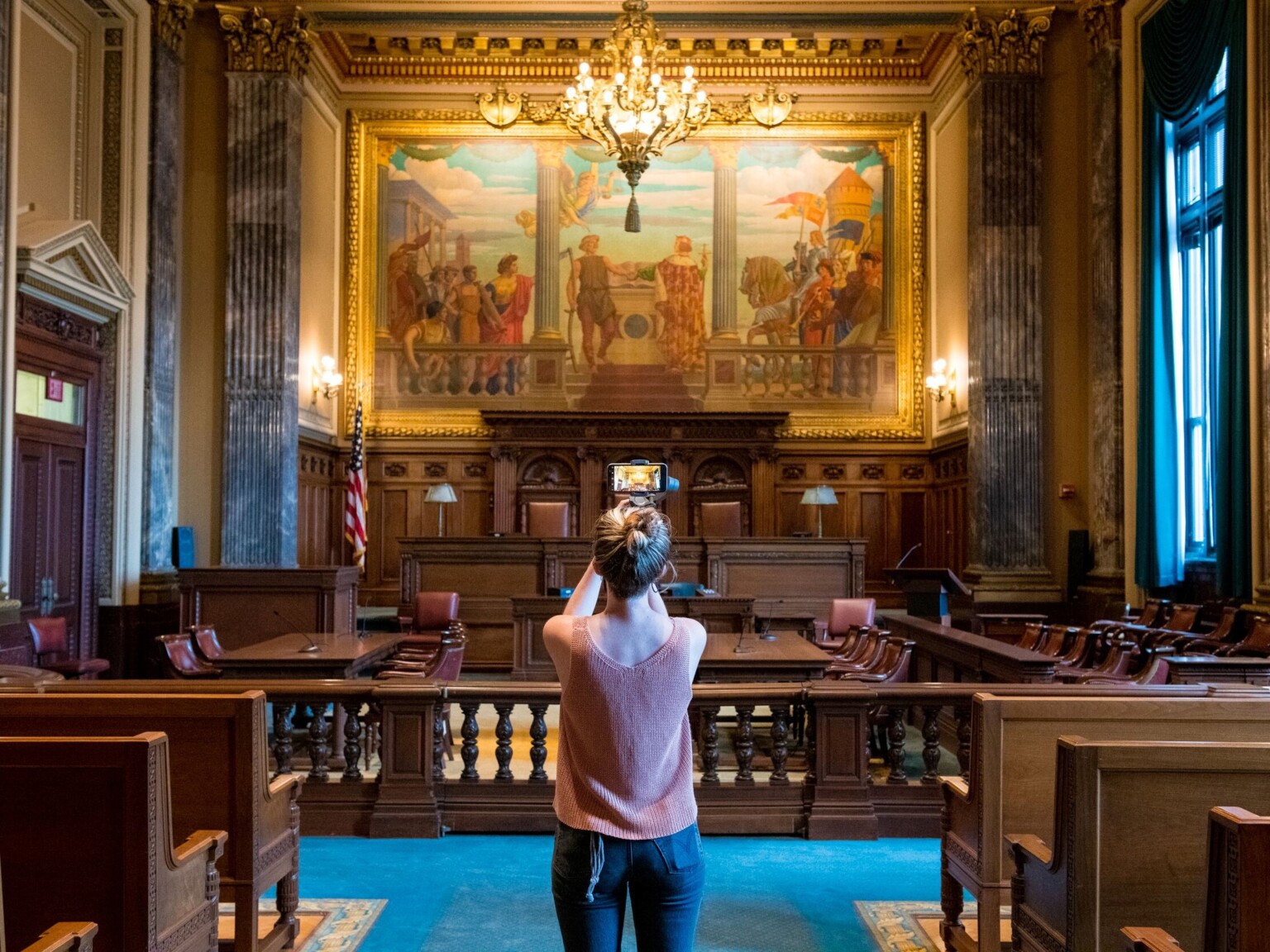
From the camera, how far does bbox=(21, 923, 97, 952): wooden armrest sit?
203cm

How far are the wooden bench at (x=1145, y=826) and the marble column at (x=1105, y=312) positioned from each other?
10226 mm

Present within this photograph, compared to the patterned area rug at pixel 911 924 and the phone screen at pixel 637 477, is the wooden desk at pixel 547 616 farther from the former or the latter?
the patterned area rug at pixel 911 924

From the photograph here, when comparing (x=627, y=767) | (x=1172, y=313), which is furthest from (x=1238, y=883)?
(x=1172, y=313)

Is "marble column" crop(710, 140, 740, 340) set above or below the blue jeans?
above

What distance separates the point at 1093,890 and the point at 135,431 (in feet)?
37.7

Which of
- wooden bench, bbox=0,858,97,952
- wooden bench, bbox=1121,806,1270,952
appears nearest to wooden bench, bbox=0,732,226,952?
wooden bench, bbox=0,858,97,952

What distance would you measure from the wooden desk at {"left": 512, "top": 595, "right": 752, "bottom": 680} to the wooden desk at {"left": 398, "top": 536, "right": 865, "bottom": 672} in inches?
41.7

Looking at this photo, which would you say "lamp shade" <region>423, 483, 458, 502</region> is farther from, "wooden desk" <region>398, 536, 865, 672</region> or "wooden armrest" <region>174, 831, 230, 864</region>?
"wooden armrest" <region>174, 831, 230, 864</region>

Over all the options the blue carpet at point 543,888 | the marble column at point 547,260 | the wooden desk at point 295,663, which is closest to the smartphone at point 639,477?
the marble column at point 547,260

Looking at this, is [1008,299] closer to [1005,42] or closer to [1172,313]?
[1172,313]

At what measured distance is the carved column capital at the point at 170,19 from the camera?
41.9 ft

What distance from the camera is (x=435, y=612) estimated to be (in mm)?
11422

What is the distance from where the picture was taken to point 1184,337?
1158cm

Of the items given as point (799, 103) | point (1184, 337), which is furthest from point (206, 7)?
point (1184, 337)
